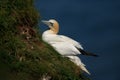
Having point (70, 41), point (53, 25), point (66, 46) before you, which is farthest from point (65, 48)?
point (53, 25)

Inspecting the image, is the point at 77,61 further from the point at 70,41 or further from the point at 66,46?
the point at 70,41

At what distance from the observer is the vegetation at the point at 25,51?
607 inches

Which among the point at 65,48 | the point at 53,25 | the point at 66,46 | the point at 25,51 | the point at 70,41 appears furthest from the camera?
the point at 53,25

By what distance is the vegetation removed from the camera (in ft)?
50.6

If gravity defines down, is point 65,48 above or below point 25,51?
below

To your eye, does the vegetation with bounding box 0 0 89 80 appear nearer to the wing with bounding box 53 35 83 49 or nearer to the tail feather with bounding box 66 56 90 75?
the tail feather with bounding box 66 56 90 75

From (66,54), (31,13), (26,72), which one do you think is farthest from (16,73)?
(66,54)

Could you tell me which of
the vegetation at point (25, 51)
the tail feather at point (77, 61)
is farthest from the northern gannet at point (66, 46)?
the vegetation at point (25, 51)

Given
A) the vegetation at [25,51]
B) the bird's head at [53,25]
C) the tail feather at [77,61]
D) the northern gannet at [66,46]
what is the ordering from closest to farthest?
the vegetation at [25,51] → the tail feather at [77,61] → the northern gannet at [66,46] → the bird's head at [53,25]

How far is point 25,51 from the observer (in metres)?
16.1

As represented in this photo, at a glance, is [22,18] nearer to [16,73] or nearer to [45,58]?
[45,58]

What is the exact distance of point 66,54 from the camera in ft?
61.6

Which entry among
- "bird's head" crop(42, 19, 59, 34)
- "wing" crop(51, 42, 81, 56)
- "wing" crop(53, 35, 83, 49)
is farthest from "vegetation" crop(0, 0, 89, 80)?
"bird's head" crop(42, 19, 59, 34)

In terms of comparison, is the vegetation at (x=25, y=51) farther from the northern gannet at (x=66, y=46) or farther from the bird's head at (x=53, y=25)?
the bird's head at (x=53, y=25)
